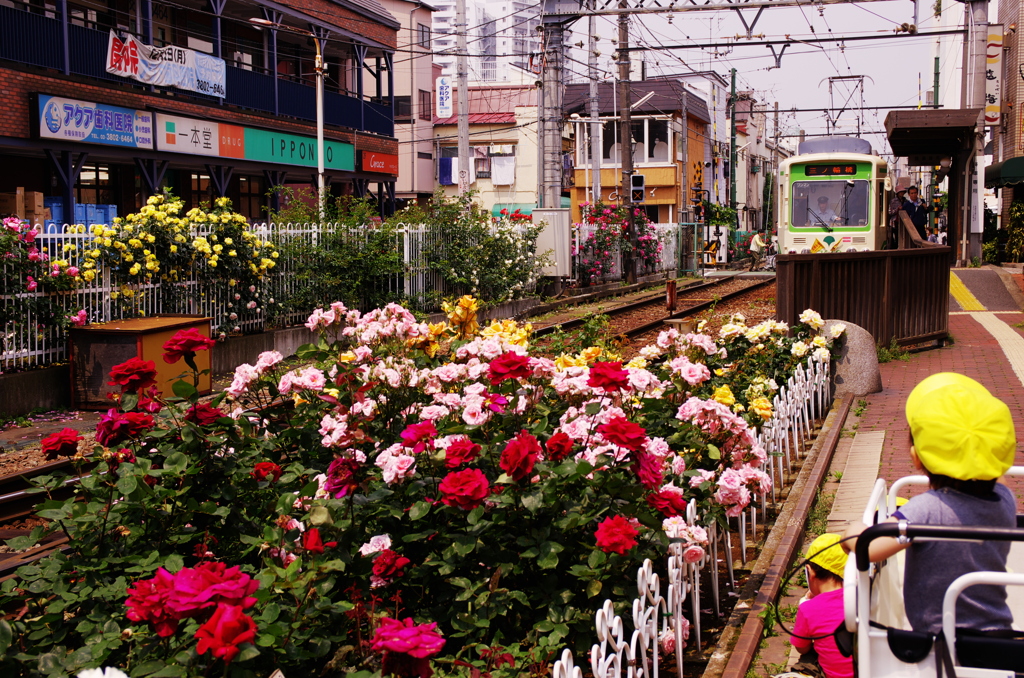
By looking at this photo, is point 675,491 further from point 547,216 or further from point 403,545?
point 547,216

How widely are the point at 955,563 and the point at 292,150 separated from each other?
27953 millimetres

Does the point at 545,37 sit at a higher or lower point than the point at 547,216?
higher

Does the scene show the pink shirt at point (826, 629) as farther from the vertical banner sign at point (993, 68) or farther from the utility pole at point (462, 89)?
the vertical banner sign at point (993, 68)

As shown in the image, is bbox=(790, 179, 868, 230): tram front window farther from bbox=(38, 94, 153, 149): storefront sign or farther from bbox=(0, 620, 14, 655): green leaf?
bbox=(0, 620, 14, 655): green leaf

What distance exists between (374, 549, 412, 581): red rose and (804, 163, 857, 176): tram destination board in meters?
23.1

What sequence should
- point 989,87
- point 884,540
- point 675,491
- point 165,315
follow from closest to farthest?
point 884,540
point 675,491
point 165,315
point 989,87

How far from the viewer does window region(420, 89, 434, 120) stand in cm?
5683

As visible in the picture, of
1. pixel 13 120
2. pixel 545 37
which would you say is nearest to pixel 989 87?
pixel 545 37

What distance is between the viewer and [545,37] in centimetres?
2523

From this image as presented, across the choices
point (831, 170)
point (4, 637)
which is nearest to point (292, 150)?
point (831, 170)

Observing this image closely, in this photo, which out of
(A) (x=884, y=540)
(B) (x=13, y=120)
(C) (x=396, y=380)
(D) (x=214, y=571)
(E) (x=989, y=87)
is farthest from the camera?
(E) (x=989, y=87)

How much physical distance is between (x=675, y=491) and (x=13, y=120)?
63.0ft

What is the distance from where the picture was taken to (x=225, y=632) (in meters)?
2.42

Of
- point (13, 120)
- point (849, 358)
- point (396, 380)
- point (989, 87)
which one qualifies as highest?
point (989, 87)
